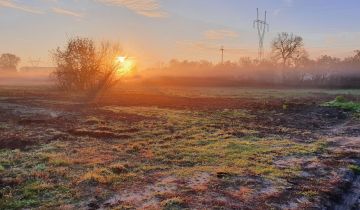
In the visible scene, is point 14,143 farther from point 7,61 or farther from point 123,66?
point 7,61

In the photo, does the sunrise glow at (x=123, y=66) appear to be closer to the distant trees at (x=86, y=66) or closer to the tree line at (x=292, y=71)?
the distant trees at (x=86, y=66)

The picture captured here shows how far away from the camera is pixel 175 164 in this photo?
14836 mm

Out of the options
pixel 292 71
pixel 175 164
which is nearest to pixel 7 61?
pixel 292 71

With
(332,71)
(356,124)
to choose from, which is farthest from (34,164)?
(332,71)

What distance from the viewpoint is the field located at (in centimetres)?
1096

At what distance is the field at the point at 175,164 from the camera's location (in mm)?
10961

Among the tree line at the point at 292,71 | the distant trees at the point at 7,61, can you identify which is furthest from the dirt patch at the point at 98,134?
the distant trees at the point at 7,61

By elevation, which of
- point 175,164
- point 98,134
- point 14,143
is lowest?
point 175,164

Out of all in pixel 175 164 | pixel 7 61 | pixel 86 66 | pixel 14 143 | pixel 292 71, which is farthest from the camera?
pixel 7 61

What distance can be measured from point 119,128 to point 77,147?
18.5 ft

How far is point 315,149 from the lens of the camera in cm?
1809

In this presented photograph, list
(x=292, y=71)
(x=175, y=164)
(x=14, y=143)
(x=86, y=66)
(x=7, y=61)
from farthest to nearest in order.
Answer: (x=7, y=61) < (x=292, y=71) < (x=86, y=66) < (x=14, y=143) < (x=175, y=164)

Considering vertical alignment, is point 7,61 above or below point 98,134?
above

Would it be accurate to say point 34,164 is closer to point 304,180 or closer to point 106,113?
point 304,180
